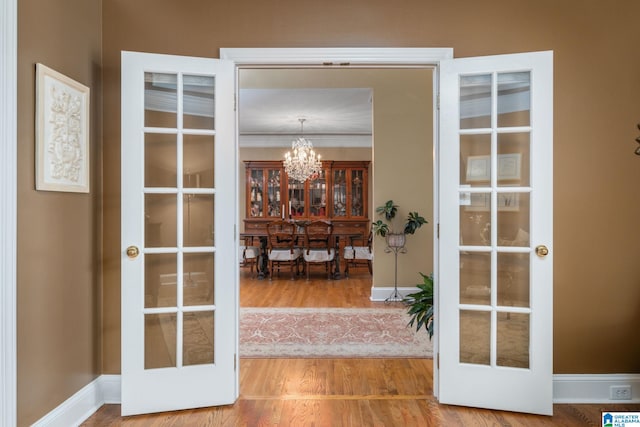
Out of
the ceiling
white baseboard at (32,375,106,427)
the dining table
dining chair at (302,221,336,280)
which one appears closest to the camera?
white baseboard at (32,375,106,427)

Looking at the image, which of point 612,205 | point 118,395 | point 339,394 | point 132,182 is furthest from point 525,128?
point 118,395

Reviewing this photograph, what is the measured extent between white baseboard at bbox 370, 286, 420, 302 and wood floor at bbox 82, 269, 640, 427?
234 cm

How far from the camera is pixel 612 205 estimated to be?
2566 mm

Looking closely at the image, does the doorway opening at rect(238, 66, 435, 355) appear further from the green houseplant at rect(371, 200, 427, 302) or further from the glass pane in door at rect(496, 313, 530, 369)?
the glass pane in door at rect(496, 313, 530, 369)

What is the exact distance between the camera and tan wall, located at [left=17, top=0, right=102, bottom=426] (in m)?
1.94

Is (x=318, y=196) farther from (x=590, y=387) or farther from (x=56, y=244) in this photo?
(x=56, y=244)

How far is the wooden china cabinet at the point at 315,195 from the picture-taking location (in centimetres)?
927

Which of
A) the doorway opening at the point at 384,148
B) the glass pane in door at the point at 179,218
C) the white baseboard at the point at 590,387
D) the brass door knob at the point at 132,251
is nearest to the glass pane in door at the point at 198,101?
the glass pane in door at the point at 179,218

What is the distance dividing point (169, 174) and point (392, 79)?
166 inches

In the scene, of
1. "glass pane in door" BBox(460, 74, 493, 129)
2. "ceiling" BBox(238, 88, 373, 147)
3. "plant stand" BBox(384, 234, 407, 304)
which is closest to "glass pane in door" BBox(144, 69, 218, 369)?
"glass pane in door" BBox(460, 74, 493, 129)

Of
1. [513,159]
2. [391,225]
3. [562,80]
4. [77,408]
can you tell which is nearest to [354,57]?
[513,159]

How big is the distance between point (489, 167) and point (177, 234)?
6.29 ft

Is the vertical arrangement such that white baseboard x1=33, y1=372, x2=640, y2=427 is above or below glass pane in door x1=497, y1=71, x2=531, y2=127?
below
